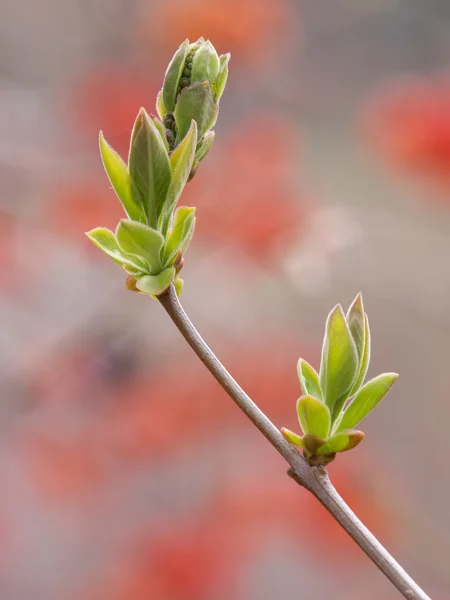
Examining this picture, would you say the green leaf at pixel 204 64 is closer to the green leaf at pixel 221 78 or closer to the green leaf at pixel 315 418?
the green leaf at pixel 221 78

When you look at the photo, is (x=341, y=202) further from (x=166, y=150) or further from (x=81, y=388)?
(x=166, y=150)

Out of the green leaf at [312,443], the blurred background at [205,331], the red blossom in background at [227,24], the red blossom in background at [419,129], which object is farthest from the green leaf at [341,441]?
the red blossom in background at [227,24]

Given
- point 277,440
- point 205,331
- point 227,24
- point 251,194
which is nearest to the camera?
point 277,440

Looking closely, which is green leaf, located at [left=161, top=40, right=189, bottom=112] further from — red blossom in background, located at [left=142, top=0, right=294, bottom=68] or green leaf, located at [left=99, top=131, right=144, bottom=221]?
red blossom in background, located at [left=142, top=0, right=294, bottom=68]

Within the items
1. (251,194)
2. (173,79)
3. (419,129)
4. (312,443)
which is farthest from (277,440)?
(419,129)

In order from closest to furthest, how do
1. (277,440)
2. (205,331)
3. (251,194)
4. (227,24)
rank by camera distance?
1. (277,440)
2. (251,194)
3. (205,331)
4. (227,24)

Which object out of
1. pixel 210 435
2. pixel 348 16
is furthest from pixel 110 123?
pixel 348 16

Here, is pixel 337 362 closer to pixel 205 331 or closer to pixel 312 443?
pixel 312 443

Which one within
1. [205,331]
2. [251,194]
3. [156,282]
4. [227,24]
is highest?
[227,24]
